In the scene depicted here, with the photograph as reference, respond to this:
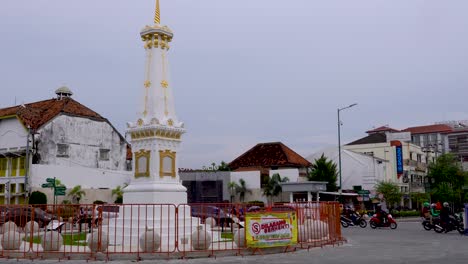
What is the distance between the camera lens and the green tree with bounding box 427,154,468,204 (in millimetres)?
57562

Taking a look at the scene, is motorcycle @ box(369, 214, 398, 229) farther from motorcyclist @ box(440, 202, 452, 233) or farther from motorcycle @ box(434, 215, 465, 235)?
motorcyclist @ box(440, 202, 452, 233)

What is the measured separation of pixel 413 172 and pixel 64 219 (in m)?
56.1

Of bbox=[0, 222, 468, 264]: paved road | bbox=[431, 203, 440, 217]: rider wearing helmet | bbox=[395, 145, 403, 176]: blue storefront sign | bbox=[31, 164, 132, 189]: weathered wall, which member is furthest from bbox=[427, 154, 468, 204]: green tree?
bbox=[0, 222, 468, 264]: paved road

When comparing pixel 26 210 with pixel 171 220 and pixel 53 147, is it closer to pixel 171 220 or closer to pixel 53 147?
pixel 171 220

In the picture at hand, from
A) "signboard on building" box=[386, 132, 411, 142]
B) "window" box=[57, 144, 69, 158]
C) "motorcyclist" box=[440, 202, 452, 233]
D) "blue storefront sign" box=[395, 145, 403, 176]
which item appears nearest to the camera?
"motorcyclist" box=[440, 202, 452, 233]

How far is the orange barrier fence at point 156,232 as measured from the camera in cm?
1445

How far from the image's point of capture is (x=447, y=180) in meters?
59.3

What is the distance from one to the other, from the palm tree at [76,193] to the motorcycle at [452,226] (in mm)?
26300

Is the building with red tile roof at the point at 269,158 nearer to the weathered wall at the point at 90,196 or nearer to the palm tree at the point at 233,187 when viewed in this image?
the palm tree at the point at 233,187

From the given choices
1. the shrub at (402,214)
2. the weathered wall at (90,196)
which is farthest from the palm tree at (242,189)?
the shrub at (402,214)

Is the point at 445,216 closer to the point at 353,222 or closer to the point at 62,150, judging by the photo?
the point at 353,222

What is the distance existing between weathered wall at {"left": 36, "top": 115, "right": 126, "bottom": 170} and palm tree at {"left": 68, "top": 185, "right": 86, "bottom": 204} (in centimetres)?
403

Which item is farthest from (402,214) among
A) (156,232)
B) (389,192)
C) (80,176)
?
(156,232)

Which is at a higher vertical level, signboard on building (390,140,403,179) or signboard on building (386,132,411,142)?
signboard on building (386,132,411,142)
